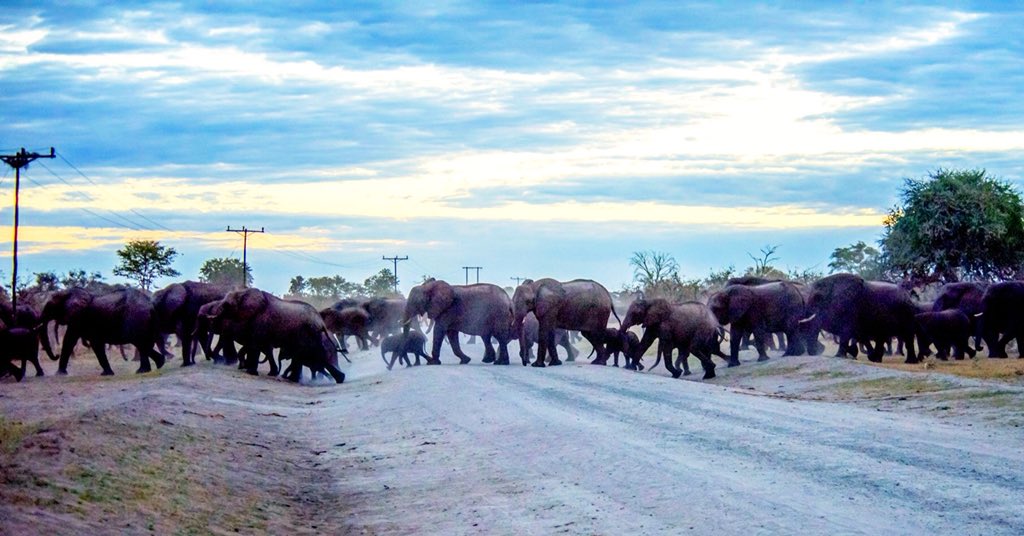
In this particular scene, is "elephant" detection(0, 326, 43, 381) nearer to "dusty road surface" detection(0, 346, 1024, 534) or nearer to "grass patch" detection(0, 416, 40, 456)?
"dusty road surface" detection(0, 346, 1024, 534)

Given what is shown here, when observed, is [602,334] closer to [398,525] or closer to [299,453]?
[299,453]

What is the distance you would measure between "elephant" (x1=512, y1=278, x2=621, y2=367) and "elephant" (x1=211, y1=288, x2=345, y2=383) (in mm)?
6565

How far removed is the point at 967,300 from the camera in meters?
34.3

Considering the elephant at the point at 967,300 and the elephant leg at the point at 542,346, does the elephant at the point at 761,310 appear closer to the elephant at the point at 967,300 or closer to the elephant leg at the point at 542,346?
the elephant at the point at 967,300

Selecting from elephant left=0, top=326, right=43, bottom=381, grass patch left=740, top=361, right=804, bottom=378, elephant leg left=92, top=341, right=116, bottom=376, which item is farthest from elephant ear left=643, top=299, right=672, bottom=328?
elephant left=0, top=326, right=43, bottom=381

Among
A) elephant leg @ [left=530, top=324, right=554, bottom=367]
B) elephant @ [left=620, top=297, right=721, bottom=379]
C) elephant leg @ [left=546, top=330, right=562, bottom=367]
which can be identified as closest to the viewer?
elephant @ [left=620, top=297, right=721, bottom=379]

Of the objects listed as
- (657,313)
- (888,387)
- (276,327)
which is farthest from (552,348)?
(888,387)

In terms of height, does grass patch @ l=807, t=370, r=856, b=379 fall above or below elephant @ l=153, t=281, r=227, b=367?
below

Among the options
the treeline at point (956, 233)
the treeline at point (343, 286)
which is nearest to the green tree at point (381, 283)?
the treeline at point (343, 286)

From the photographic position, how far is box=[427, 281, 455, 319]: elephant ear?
3456 cm

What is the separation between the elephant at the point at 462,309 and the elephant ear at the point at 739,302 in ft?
19.9

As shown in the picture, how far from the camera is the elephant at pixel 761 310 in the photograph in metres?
33.5

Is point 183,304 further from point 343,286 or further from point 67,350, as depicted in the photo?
point 343,286

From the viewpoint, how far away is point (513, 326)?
1410 inches
